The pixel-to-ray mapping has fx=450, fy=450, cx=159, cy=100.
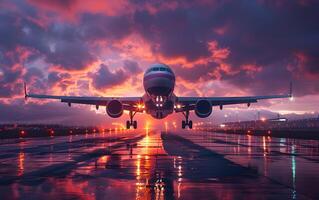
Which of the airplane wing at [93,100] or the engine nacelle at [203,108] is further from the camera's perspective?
the airplane wing at [93,100]

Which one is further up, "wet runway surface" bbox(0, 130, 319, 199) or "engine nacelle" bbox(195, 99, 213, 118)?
"engine nacelle" bbox(195, 99, 213, 118)

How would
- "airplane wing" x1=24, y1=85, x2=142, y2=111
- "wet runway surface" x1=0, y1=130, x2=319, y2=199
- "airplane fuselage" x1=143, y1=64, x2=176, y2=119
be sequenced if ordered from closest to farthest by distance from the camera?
"wet runway surface" x1=0, y1=130, x2=319, y2=199
"airplane fuselage" x1=143, y1=64, x2=176, y2=119
"airplane wing" x1=24, y1=85, x2=142, y2=111

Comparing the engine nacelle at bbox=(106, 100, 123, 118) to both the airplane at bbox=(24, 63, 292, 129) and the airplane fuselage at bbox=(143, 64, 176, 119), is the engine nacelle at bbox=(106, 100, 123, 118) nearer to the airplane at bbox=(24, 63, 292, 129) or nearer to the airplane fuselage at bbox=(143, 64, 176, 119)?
the airplane at bbox=(24, 63, 292, 129)

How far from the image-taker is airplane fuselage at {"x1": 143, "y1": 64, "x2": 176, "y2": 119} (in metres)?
47.2

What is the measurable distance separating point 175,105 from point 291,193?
3953cm

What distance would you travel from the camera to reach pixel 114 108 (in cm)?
5219

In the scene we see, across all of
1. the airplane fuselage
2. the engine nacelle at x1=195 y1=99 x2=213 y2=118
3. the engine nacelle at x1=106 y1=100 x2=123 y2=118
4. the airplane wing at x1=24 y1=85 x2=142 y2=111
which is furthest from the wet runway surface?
the airplane wing at x1=24 y1=85 x2=142 y2=111

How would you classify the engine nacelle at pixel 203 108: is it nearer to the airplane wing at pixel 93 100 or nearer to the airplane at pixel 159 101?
the airplane at pixel 159 101

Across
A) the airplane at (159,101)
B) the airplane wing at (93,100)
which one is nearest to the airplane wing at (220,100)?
the airplane at (159,101)

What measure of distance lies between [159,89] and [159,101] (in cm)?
289

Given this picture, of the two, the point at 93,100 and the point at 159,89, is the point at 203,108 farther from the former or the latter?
the point at 93,100

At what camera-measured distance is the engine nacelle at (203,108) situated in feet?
170

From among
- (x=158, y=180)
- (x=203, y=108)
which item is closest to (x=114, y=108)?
(x=203, y=108)

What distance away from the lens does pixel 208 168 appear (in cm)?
2292
